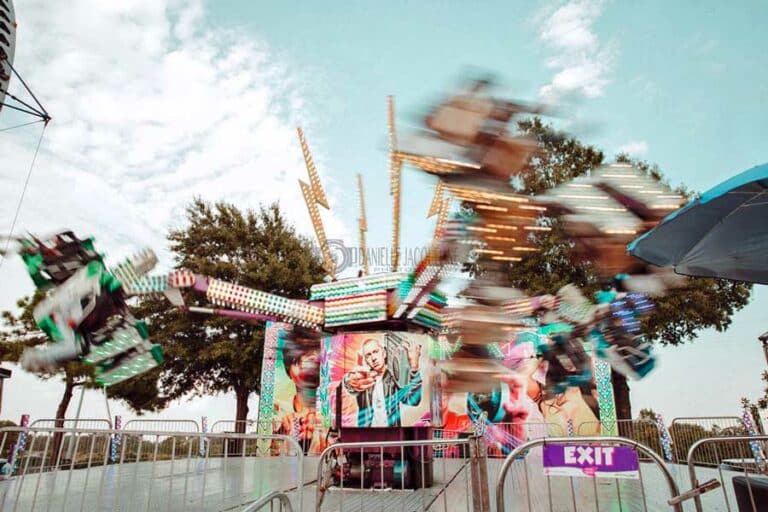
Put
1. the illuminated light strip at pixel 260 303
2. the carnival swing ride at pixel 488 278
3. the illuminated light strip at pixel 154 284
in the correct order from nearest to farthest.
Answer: the carnival swing ride at pixel 488 278 → the illuminated light strip at pixel 154 284 → the illuminated light strip at pixel 260 303

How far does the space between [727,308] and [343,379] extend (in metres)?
15.4

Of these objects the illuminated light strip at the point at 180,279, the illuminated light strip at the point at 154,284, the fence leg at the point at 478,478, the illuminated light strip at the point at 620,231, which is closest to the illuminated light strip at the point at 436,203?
the illuminated light strip at the point at 620,231

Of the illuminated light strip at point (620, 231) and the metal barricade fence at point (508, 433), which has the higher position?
the illuminated light strip at point (620, 231)

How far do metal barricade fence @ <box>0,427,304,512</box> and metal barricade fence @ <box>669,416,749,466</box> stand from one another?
9473 millimetres

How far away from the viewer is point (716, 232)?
1.96 meters

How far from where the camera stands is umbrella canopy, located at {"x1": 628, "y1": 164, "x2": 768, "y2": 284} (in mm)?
1481

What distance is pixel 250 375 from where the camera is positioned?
22750mm

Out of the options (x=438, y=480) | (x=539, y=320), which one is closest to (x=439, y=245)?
(x=539, y=320)

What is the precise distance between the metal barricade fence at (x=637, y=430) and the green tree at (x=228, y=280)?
14668mm

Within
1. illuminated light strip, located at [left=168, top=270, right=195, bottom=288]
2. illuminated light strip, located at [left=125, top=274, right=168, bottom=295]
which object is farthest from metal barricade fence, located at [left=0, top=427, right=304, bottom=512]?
illuminated light strip, located at [left=168, top=270, right=195, bottom=288]

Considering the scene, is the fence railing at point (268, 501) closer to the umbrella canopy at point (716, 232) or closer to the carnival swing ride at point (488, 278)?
the carnival swing ride at point (488, 278)

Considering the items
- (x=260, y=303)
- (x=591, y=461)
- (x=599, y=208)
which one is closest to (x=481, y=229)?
(x=599, y=208)

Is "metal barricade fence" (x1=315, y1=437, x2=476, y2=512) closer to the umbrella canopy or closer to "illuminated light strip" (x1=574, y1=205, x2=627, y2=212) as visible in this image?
the umbrella canopy

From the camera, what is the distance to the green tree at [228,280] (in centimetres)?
2234
